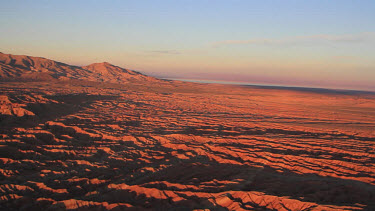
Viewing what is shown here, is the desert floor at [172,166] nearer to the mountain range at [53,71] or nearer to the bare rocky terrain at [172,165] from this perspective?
the bare rocky terrain at [172,165]

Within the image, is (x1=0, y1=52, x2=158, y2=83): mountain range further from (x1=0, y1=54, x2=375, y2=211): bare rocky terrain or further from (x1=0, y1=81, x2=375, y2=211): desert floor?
(x1=0, y1=81, x2=375, y2=211): desert floor

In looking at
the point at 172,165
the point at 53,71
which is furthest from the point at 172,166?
the point at 53,71

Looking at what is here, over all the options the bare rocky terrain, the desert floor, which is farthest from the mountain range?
the desert floor

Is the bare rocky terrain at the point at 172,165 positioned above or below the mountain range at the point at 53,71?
below

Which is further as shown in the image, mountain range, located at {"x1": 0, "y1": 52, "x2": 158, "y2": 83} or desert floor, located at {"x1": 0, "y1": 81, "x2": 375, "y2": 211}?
mountain range, located at {"x1": 0, "y1": 52, "x2": 158, "y2": 83}

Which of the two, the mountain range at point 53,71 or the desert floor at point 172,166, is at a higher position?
the mountain range at point 53,71

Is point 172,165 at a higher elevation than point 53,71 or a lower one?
lower

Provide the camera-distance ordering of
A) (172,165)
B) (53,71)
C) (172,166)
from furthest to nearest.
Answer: (53,71), (172,165), (172,166)

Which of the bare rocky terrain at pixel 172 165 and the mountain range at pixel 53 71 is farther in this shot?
the mountain range at pixel 53 71

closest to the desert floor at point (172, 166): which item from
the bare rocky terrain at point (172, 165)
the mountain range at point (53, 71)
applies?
the bare rocky terrain at point (172, 165)

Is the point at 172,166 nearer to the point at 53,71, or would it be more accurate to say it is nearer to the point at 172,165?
the point at 172,165

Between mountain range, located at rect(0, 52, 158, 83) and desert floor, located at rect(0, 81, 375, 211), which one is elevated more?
mountain range, located at rect(0, 52, 158, 83)

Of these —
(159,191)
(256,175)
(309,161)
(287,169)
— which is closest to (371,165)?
(309,161)
